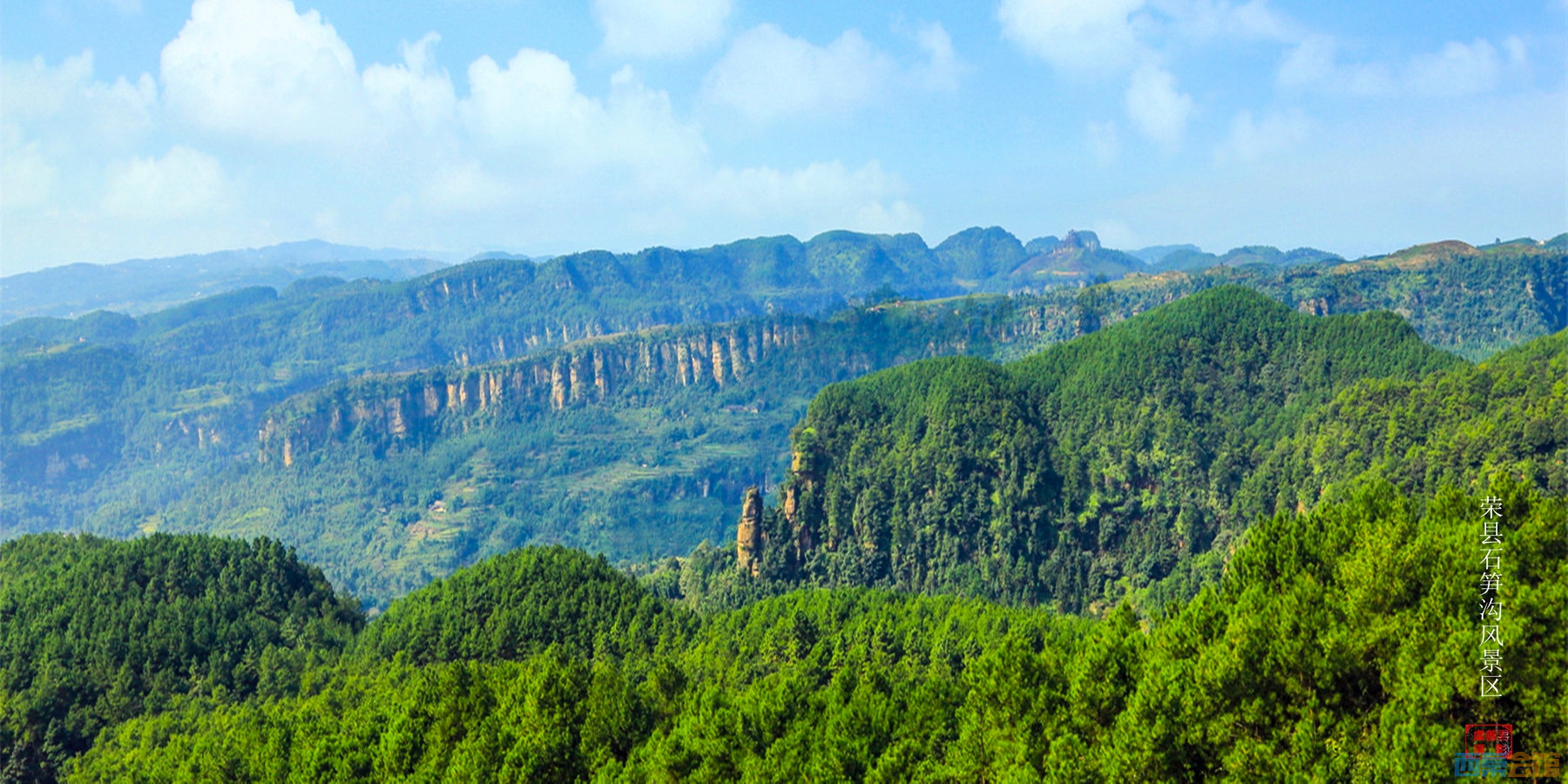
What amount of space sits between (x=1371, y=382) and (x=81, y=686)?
125m

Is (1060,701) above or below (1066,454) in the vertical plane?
above

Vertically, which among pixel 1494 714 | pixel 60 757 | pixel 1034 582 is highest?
pixel 1494 714

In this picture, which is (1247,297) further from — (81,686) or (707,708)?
(81,686)

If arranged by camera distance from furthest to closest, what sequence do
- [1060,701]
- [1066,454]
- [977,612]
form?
[1066,454] < [977,612] < [1060,701]

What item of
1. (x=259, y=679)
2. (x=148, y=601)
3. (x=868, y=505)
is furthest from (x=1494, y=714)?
(x=868, y=505)

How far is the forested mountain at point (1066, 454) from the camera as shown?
12462 cm

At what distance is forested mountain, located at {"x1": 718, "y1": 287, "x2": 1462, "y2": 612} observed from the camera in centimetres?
12462

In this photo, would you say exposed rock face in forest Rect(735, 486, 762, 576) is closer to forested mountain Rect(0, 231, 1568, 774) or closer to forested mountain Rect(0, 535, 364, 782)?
forested mountain Rect(0, 231, 1568, 774)

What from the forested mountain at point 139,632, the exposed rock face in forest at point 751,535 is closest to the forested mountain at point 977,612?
the forested mountain at point 139,632

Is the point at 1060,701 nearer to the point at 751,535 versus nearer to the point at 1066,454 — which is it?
the point at 751,535

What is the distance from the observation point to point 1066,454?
5487 inches

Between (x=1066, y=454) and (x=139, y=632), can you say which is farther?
(x=1066, y=454)

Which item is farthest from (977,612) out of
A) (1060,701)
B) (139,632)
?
(139,632)

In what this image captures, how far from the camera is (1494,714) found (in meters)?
30.3
